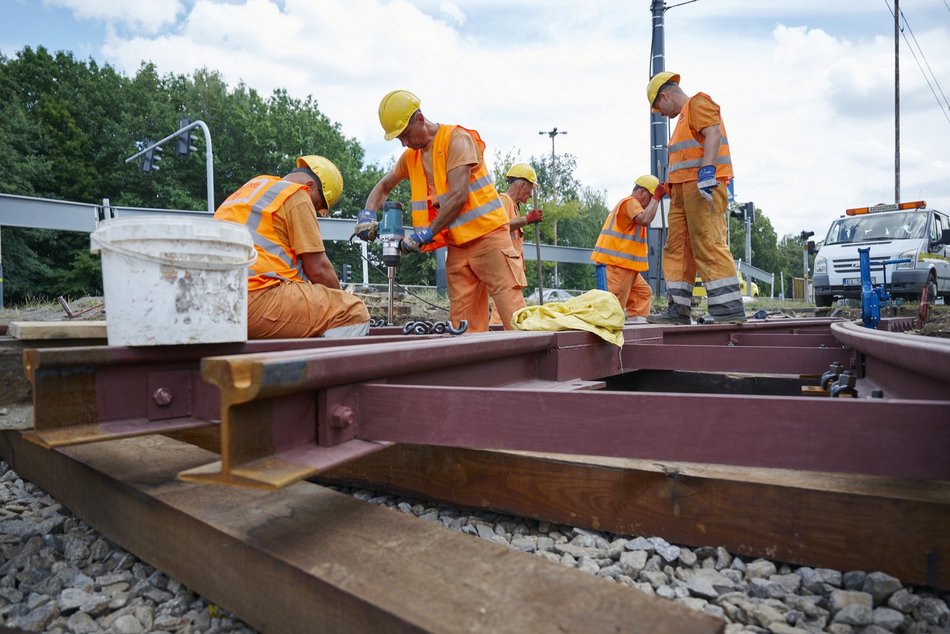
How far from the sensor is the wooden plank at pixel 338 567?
1.27m

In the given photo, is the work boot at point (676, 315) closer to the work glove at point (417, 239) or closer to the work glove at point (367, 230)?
the work glove at point (417, 239)

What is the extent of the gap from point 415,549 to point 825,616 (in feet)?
3.49

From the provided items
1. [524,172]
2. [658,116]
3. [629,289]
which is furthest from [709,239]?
[658,116]

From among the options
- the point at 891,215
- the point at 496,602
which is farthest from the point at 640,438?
the point at 891,215

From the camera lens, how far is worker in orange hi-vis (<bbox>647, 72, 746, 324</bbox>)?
579 centimetres

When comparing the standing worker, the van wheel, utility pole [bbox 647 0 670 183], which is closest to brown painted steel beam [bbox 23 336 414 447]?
the standing worker

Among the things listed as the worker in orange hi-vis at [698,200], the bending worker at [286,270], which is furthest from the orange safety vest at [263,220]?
the worker in orange hi-vis at [698,200]

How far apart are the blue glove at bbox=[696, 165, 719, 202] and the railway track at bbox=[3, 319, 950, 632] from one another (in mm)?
3347

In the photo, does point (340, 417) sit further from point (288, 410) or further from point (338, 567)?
point (338, 567)

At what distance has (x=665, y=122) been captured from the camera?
11391 millimetres

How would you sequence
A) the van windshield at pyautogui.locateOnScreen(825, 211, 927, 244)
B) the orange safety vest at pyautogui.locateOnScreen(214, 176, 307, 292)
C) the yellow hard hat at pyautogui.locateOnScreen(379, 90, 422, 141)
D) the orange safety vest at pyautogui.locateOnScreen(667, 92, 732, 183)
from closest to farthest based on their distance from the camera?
the orange safety vest at pyautogui.locateOnScreen(214, 176, 307, 292)
the yellow hard hat at pyautogui.locateOnScreen(379, 90, 422, 141)
the orange safety vest at pyautogui.locateOnScreen(667, 92, 732, 183)
the van windshield at pyautogui.locateOnScreen(825, 211, 927, 244)

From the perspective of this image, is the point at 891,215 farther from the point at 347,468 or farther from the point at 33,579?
the point at 33,579

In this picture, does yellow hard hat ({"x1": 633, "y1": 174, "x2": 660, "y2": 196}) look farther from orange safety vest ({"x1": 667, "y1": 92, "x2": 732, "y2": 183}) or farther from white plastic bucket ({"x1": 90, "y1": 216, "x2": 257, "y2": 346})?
white plastic bucket ({"x1": 90, "y1": 216, "x2": 257, "y2": 346})

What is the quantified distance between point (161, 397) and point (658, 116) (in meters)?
11.2
